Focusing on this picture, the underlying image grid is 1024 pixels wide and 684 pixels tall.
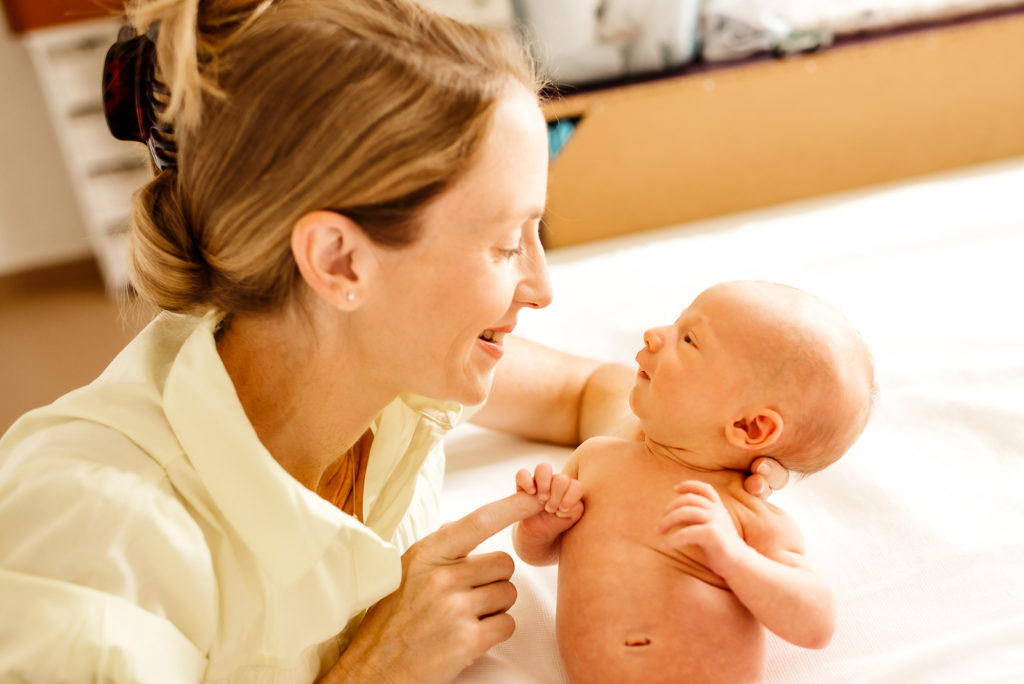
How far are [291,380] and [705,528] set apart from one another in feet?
1.48

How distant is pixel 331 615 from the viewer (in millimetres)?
968

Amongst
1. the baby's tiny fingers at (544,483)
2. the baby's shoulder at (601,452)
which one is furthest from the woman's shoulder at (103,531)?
the baby's shoulder at (601,452)

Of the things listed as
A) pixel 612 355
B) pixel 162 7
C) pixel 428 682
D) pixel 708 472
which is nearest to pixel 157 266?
pixel 162 7

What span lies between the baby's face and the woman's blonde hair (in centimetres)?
36

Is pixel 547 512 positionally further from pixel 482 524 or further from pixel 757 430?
pixel 757 430

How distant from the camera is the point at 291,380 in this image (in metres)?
1.03

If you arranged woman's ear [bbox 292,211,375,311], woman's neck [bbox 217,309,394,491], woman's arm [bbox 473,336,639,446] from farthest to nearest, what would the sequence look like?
woman's arm [bbox 473,336,639,446] < woman's neck [bbox 217,309,394,491] < woman's ear [bbox 292,211,375,311]

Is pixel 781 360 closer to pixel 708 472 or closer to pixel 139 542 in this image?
pixel 708 472

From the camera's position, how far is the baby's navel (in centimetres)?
100

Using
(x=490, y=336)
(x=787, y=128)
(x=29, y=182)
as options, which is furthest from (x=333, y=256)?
(x=29, y=182)

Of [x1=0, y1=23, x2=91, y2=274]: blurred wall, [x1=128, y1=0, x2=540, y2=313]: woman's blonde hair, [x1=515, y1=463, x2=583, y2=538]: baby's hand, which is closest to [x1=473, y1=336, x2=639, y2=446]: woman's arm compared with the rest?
[x1=515, y1=463, x2=583, y2=538]: baby's hand

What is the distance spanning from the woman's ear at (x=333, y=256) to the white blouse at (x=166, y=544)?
13 cm

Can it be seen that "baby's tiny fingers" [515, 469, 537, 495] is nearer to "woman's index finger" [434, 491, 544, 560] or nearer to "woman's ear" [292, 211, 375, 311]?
"woman's index finger" [434, 491, 544, 560]

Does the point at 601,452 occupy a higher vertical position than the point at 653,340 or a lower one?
lower
